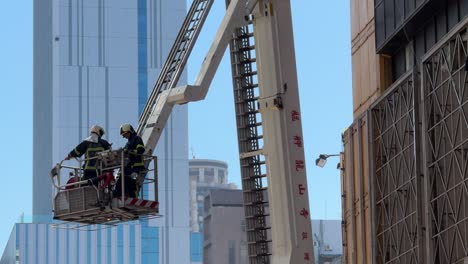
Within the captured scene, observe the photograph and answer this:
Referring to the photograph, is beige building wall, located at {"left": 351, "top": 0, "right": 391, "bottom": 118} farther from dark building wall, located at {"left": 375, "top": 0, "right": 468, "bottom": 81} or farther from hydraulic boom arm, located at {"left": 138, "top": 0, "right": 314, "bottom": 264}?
hydraulic boom arm, located at {"left": 138, "top": 0, "right": 314, "bottom": 264}

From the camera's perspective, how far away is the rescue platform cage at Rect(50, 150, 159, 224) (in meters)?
33.4

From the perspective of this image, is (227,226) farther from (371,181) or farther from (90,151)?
(90,151)

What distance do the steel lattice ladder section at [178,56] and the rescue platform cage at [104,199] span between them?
214 cm

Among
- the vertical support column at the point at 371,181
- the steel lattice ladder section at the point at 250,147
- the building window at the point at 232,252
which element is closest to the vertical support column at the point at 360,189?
the vertical support column at the point at 371,181

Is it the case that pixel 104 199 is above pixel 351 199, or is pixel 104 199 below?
below

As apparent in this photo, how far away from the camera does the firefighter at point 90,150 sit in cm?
3434

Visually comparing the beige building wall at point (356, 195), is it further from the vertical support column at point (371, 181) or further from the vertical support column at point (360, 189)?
the vertical support column at point (371, 181)

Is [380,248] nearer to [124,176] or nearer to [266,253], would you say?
[266,253]

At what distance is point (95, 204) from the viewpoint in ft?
110

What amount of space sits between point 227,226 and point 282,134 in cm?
14030

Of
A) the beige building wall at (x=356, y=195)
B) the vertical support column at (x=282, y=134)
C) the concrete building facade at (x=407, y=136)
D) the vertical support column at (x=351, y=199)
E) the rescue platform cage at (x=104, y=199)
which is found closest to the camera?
the rescue platform cage at (x=104, y=199)

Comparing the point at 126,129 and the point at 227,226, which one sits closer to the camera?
the point at 126,129

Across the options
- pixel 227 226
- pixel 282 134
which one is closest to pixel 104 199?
pixel 282 134

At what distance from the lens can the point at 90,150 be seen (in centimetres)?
3469
